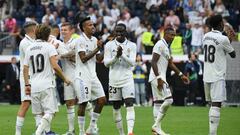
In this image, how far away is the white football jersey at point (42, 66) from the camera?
59.6 ft

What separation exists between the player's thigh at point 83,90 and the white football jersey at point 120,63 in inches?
32.4

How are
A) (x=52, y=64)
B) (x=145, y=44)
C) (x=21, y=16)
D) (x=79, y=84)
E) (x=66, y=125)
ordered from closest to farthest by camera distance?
1. (x=52, y=64)
2. (x=79, y=84)
3. (x=66, y=125)
4. (x=145, y=44)
5. (x=21, y=16)

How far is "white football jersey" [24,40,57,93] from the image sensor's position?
18.2 meters

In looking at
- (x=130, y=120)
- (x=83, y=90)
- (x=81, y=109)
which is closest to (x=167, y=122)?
(x=130, y=120)

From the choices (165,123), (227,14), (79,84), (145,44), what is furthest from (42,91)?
(227,14)

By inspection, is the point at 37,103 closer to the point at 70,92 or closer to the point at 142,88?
the point at 70,92

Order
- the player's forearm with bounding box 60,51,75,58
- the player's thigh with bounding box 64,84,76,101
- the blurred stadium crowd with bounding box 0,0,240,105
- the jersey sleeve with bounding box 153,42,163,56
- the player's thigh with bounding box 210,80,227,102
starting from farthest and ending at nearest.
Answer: the blurred stadium crowd with bounding box 0,0,240,105, the player's thigh with bounding box 64,84,76,101, the jersey sleeve with bounding box 153,42,163,56, the player's forearm with bounding box 60,51,75,58, the player's thigh with bounding box 210,80,227,102

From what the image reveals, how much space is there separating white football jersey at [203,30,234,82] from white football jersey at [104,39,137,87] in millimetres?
1889

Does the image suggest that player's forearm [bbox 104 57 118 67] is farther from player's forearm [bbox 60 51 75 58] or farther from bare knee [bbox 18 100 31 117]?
bare knee [bbox 18 100 31 117]

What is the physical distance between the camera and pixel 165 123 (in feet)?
82.9

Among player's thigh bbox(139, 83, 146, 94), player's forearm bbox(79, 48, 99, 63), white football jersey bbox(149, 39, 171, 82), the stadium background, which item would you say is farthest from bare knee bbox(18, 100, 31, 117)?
player's thigh bbox(139, 83, 146, 94)

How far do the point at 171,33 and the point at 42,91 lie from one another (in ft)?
15.1

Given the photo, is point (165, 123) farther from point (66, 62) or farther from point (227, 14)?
point (227, 14)

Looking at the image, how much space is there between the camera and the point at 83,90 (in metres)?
19.8
